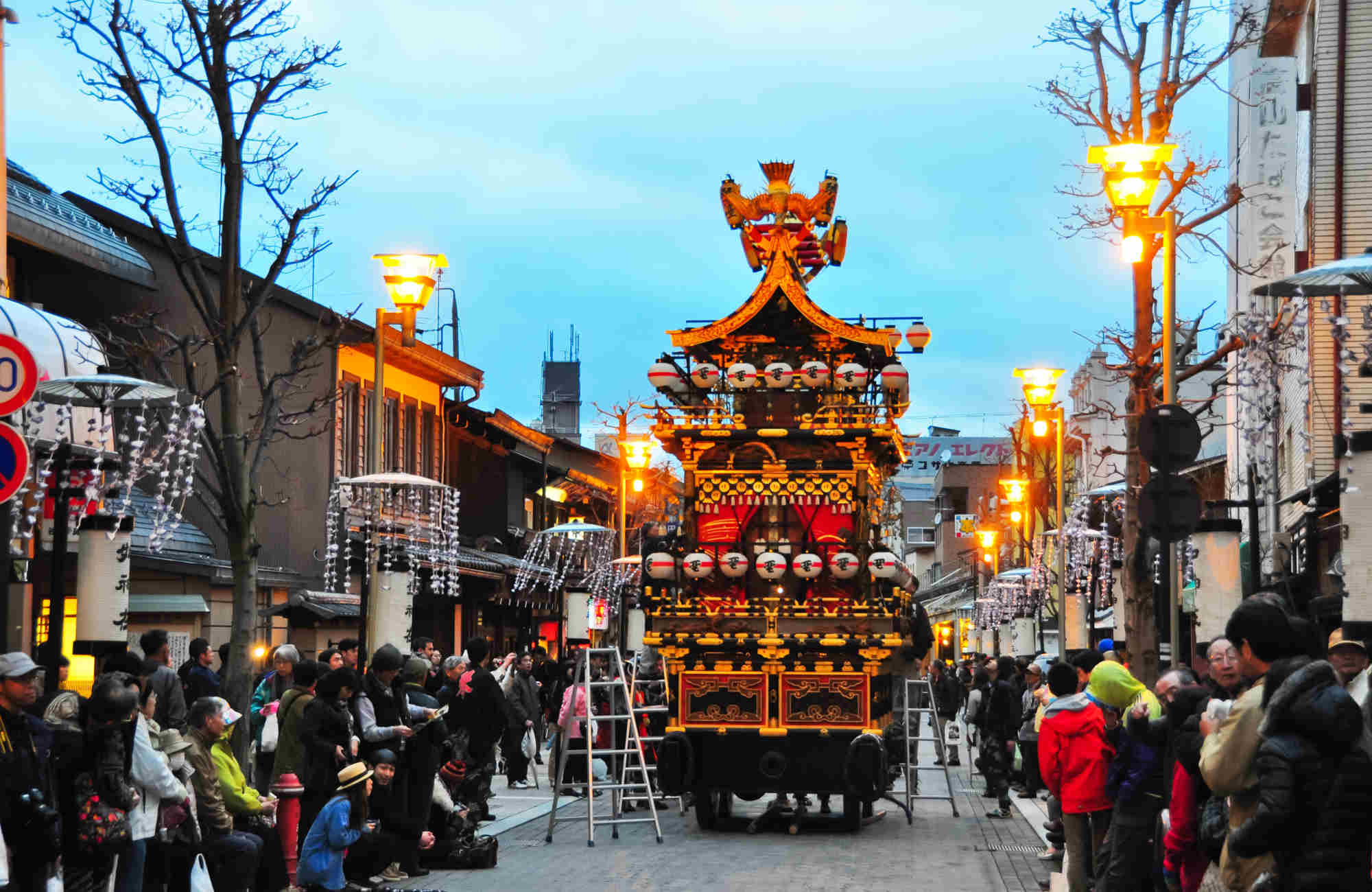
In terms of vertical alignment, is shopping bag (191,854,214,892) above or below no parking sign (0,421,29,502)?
below

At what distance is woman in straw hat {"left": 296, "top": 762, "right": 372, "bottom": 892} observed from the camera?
45.6 ft

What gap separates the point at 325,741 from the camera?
14.4 m

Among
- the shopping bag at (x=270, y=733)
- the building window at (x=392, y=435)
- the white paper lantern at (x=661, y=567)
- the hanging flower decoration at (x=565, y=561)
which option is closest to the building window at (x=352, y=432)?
the building window at (x=392, y=435)

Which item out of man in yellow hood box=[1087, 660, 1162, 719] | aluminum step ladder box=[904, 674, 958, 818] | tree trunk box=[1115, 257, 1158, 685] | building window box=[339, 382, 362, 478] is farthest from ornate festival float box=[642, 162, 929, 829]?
building window box=[339, 382, 362, 478]

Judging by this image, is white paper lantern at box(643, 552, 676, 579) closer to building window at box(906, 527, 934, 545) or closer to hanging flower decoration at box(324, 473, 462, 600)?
hanging flower decoration at box(324, 473, 462, 600)

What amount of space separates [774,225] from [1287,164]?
1727 centimetres

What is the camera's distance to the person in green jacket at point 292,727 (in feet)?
49.7

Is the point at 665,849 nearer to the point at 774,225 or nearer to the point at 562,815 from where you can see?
the point at 562,815

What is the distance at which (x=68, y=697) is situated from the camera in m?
11.2

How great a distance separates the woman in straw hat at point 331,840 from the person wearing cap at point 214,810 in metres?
1.05

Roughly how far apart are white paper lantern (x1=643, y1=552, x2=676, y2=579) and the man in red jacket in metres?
8.00

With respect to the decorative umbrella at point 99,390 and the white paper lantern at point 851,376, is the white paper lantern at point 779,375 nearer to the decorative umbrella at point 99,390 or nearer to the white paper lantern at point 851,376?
the white paper lantern at point 851,376

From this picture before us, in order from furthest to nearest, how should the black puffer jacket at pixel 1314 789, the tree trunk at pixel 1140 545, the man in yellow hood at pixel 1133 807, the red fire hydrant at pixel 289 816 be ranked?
the tree trunk at pixel 1140 545 < the red fire hydrant at pixel 289 816 < the man in yellow hood at pixel 1133 807 < the black puffer jacket at pixel 1314 789

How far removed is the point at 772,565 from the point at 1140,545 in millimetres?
4218
